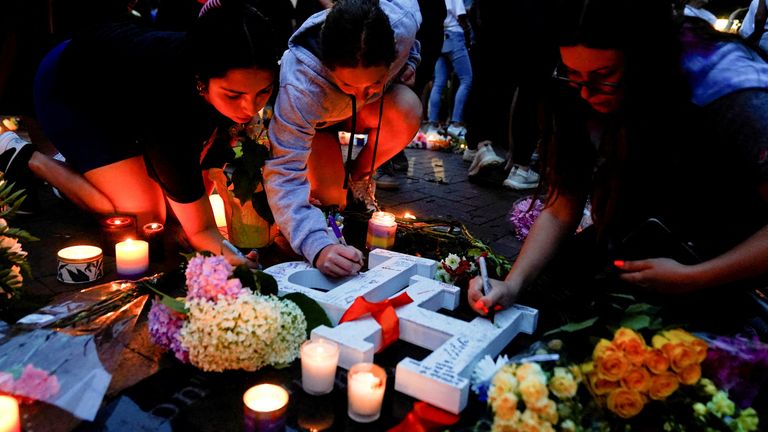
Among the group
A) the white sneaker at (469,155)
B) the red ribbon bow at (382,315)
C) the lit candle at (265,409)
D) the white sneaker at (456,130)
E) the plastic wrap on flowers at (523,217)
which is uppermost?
the lit candle at (265,409)

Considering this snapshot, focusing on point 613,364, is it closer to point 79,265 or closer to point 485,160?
point 79,265

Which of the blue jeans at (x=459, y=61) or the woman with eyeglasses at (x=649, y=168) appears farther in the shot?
the blue jeans at (x=459, y=61)

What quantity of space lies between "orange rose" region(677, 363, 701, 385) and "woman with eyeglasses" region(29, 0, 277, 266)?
1.51m

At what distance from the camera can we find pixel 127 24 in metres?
2.67

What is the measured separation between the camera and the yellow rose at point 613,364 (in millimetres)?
1229

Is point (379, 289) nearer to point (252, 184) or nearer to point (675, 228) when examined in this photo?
point (252, 184)

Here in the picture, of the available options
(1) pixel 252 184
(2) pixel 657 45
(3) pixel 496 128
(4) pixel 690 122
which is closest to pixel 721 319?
(4) pixel 690 122

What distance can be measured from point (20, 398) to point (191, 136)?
1351 mm

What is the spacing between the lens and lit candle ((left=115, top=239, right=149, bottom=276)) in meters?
2.29

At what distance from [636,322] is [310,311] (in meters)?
1.00

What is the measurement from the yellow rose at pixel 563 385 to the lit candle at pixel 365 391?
41cm

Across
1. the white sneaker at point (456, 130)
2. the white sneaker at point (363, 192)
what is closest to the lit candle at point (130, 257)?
the white sneaker at point (363, 192)

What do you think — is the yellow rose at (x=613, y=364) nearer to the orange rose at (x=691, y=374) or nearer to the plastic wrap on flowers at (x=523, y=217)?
the orange rose at (x=691, y=374)

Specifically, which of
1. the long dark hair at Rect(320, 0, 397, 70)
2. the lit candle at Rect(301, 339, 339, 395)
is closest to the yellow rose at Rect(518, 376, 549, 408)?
the lit candle at Rect(301, 339, 339, 395)
